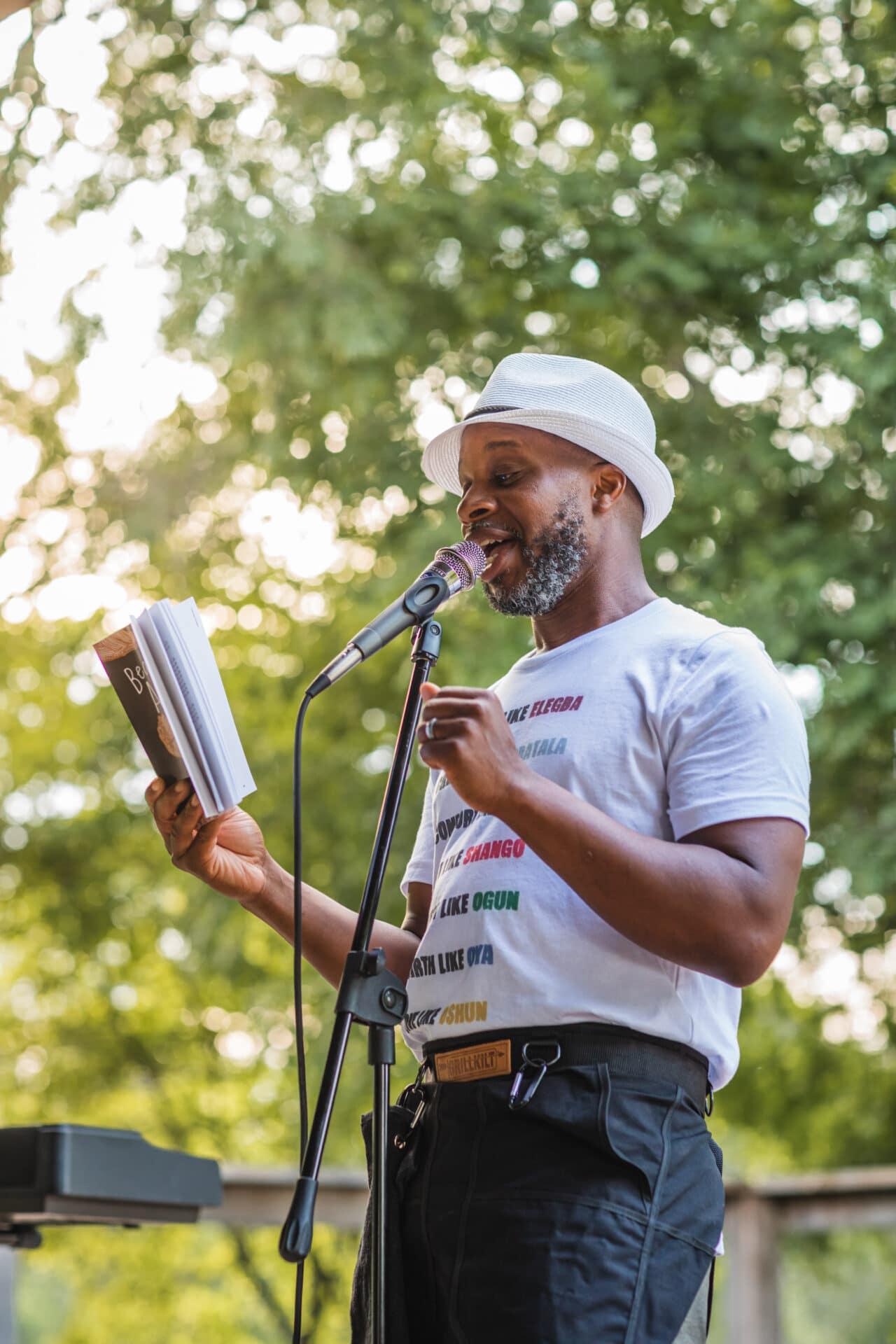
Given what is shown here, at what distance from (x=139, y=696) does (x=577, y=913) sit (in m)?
0.56

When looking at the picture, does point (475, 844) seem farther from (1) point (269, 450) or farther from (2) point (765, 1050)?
(2) point (765, 1050)

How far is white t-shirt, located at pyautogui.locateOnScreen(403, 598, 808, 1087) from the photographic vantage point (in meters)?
1.49

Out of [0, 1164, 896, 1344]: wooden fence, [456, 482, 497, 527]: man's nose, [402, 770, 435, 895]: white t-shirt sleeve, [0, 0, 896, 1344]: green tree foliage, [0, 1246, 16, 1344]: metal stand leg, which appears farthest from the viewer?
[0, 0, 896, 1344]: green tree foliage

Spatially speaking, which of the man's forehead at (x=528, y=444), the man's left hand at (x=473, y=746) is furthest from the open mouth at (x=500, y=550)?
the man's left hand at (x=473, y=746)

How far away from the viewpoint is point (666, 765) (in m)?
1.57

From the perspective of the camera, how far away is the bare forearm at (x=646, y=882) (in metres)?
1.38

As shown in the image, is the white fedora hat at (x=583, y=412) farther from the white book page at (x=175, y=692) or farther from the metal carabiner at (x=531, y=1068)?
the metal carabiner at (x=531, y=1068)

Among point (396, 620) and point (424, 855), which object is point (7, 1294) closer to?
point (424, 855)

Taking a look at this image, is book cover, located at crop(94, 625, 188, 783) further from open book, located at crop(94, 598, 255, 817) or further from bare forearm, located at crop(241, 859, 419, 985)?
bare forearm, located at crop(241, 859, 419, 985)

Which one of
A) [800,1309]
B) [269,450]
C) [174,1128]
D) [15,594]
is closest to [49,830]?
[15,594]

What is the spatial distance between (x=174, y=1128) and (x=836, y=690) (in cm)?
593

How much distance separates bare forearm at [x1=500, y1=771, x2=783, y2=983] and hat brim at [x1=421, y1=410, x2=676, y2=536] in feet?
1.98

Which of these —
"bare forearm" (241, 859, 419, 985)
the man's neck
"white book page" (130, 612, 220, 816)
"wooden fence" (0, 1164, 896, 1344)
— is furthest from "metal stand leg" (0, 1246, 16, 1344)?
the man's neck

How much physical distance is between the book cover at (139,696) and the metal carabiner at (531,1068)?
0.51 metres
